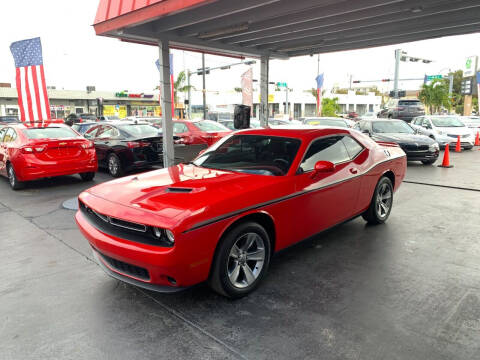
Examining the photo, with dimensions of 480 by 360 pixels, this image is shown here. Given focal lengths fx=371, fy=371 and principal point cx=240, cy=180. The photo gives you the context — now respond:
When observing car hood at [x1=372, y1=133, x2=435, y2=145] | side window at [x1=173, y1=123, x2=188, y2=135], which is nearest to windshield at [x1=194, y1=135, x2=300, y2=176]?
side window at [x1=173, y1=123, x2=188, y2=135]

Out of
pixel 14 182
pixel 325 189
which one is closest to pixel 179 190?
pixel 325 189

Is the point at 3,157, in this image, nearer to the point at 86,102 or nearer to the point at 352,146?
the point at 352,146

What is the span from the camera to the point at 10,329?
9.80 feet

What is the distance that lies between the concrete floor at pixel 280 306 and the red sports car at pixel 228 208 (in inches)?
12.8

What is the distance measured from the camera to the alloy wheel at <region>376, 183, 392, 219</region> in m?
5.44

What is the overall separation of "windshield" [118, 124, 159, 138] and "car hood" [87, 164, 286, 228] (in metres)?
5.85

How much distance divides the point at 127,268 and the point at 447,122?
17.6 m

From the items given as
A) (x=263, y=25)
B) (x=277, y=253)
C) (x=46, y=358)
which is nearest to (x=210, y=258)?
(x=277, y=253)

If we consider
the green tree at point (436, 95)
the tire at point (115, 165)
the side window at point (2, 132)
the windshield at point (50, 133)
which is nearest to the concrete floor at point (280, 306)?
the windshield at point (50, 133)

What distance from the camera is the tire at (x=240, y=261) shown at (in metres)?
3.15

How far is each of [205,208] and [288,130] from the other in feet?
6.87

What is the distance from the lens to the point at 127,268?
317cm

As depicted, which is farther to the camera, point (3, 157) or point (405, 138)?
point (405, 138)

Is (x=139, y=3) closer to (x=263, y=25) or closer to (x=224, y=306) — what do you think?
(x=263, y=25)
